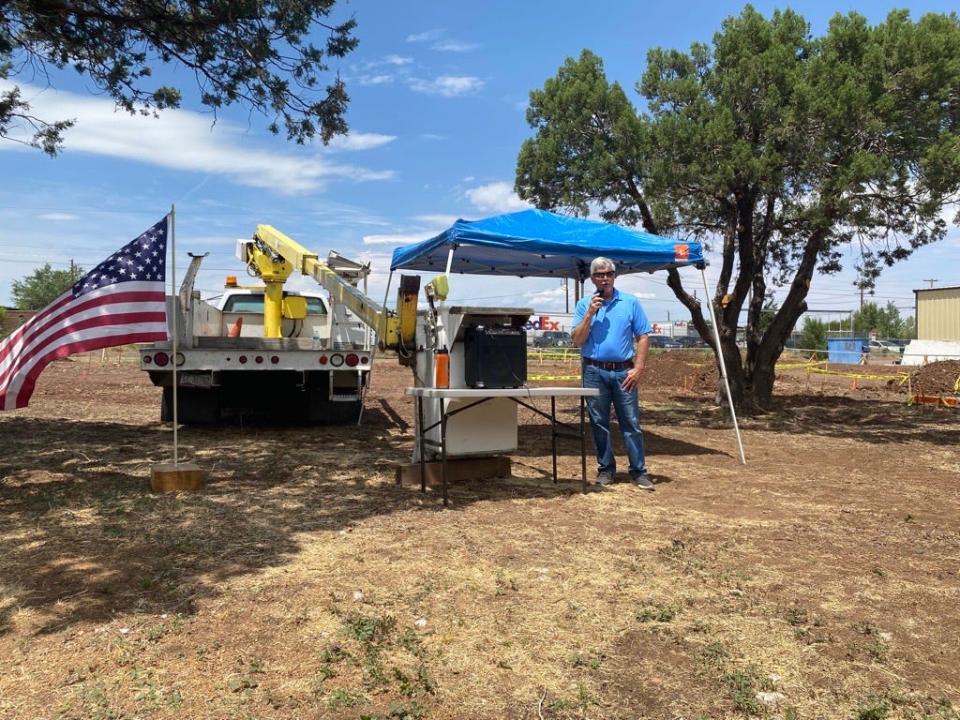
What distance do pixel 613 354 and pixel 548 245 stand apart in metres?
1.50

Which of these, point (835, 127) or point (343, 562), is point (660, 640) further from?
point (835, 127)

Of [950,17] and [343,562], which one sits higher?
[950,17]

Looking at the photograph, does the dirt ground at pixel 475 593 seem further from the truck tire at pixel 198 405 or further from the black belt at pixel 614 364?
the truck tire at pixel 198 405

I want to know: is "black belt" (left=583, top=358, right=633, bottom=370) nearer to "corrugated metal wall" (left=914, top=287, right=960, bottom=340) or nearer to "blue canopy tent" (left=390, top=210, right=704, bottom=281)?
"blue canopy tent" (left=390, top=210, right=704, bottom=281)

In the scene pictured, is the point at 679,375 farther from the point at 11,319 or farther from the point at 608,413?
the point at 11,319

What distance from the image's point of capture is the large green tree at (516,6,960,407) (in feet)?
31.3

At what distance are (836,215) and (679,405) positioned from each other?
547 centimetres

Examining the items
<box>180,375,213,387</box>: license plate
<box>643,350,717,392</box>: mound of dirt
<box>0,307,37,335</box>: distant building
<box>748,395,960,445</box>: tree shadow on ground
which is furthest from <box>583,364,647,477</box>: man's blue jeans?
<box>0,307,37,335</box>: distant building

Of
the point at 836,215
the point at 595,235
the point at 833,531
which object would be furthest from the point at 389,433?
the point at 836,215

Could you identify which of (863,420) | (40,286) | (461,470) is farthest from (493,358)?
(40,286)

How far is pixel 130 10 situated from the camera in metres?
7.53

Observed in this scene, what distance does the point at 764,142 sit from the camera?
10.2 metres

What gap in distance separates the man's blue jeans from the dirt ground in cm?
24

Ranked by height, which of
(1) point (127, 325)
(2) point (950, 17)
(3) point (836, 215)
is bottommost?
(1) point (127, 325)
